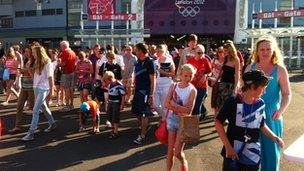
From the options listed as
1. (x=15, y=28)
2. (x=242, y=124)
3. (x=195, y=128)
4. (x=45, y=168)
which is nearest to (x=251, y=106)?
(x=242, y=124)

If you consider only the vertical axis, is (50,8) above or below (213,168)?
above

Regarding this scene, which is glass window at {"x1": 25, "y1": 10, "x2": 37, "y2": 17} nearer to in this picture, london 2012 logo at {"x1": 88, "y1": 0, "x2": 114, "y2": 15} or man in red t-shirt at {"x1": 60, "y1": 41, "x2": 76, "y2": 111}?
Result: london 2012 logo at {"x1": 88, "y1": 0, "x2": 114, "y2": 15}

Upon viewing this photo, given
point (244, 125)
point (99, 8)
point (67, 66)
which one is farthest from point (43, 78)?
point (99, 8)

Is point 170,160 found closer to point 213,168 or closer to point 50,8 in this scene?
point 213,168

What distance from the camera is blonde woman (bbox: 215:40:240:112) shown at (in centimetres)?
880

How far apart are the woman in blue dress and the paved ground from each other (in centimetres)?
244

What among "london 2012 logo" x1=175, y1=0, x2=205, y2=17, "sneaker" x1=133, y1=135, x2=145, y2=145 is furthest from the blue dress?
"london 2012 logo" x1=175, y1=0, x2=205, y2=17

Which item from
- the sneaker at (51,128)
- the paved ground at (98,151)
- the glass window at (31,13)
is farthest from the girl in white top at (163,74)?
the glass window at (31,13)

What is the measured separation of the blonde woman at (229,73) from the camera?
346 inches

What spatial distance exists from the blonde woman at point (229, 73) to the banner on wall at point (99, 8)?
22.0m

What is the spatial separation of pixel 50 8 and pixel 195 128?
55984 millimetres

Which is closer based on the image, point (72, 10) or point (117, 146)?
point (117, 146)

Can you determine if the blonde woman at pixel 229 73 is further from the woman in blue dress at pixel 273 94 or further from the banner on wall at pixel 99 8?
the banner on wall at pixel 99 8

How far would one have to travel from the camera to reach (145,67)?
8523 millimetres
